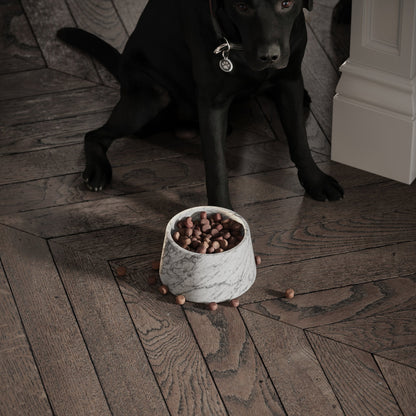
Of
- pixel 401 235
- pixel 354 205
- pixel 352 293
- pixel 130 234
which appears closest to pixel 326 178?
pixel 354 205

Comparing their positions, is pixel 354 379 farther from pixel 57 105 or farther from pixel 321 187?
pixel 57 105

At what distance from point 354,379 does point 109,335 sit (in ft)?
1.61

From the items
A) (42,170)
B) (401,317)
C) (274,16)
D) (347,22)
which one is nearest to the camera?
(274,16)

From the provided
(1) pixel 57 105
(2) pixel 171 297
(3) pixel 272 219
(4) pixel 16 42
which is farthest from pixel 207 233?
(4) pixel 16 42

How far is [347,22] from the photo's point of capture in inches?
97.2

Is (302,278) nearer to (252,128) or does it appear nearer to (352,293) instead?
(352,293)

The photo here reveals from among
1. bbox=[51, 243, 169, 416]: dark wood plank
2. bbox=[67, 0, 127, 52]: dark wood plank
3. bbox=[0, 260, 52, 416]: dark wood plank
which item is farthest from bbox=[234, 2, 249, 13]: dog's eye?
bbox=[67, 0, 127, 52]: dark wood plank

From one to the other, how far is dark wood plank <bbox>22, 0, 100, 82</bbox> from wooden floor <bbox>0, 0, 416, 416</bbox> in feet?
0.29

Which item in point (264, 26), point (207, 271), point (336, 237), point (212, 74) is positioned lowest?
point (336, 237)

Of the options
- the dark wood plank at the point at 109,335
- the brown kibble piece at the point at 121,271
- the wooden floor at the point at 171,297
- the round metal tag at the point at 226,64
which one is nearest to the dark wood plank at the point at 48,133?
the wooden floor at the point at 171,297

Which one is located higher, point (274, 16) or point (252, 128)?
point (274, 16)

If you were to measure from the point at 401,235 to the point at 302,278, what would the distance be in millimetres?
267

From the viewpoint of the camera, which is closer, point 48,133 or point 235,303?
point 235,303

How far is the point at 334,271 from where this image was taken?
67.5 inches
